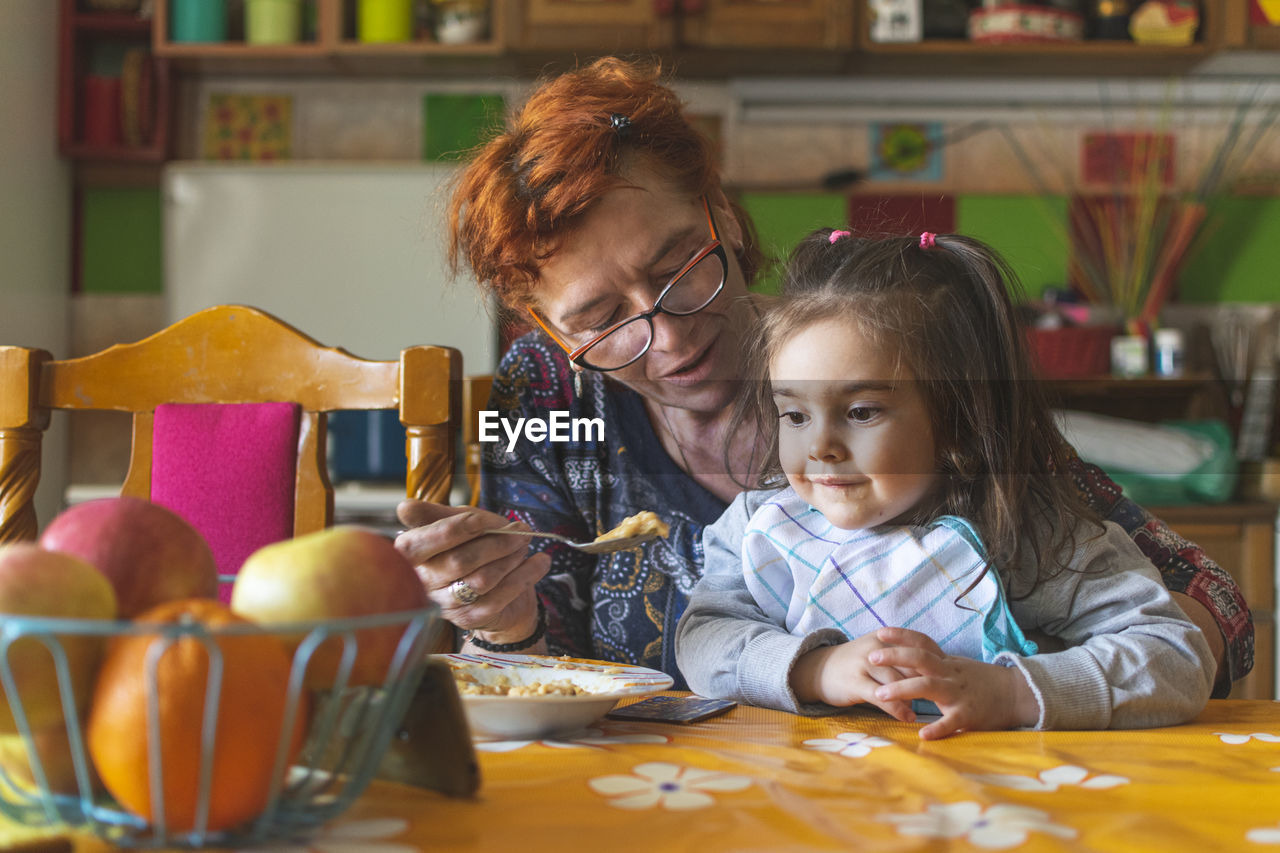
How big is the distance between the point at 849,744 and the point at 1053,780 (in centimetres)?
13

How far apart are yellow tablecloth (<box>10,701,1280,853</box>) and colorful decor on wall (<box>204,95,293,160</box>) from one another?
9.05 feet

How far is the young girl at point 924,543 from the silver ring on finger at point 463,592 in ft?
0.64

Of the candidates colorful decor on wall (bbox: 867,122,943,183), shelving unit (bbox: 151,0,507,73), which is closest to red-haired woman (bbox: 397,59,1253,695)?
shelving unit (bbox: 151,0,507,73)

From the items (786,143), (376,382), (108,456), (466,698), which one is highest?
(786,143)

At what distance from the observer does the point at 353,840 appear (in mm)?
498

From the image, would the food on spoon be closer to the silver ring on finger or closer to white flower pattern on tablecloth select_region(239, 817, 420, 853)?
the silver ring on finger

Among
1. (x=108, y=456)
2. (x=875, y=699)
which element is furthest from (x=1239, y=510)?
(x=108, y=456)

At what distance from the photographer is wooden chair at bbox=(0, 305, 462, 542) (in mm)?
1204

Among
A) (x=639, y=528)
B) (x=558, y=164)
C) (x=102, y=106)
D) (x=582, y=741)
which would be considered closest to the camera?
(x=582, y=741)

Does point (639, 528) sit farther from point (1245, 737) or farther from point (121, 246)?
point (121, 246)

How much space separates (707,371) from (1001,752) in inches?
25.4

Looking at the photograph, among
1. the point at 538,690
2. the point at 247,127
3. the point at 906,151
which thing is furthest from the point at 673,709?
the point at 247,127

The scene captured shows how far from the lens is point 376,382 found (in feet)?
3.92

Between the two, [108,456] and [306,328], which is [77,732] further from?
[108,456]
